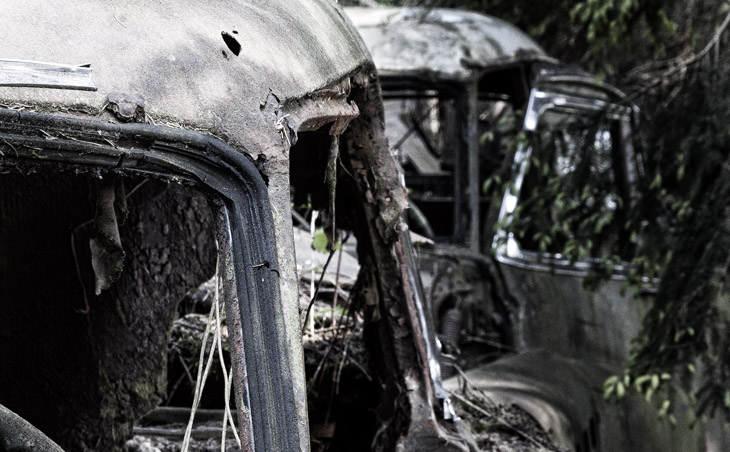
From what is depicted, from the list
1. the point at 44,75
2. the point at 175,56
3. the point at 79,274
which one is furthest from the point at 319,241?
the point at 44,75

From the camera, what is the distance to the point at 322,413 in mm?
3318

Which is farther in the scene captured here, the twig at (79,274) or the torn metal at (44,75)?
the twig at (79,274)

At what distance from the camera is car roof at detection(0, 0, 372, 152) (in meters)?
1.46

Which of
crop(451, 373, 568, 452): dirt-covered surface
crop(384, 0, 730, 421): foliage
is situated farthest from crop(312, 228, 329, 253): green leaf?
crop(384, 0, 730, 421): foliage

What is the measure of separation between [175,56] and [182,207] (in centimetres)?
120

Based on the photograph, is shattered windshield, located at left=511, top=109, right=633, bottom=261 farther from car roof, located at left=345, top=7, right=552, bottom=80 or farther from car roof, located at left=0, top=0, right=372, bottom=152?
car roof, located at left=0, top=0, right=372, bottom=152

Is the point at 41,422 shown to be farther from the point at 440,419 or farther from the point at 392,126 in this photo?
the point at 392,126

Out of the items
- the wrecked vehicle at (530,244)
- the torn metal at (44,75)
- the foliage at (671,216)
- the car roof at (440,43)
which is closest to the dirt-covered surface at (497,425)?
the wrecked vehicle at (530,244)

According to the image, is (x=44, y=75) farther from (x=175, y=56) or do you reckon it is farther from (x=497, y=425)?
(x=497, y=425)

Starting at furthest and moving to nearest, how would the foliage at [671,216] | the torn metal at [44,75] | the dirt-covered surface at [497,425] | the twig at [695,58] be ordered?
the twig at [695,58] → the foliage at [671,216] → the dirt-covered surface at [497,425] → the torn metal at [44,75]

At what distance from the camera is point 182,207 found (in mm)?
2744

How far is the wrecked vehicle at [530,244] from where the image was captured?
4688 millimetres

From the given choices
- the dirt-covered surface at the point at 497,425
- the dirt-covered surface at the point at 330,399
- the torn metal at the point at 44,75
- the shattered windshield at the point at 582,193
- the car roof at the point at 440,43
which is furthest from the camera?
the car roof at the point at 440,43

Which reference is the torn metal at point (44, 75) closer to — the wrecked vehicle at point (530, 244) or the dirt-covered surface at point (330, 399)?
the dirt-covered surface at point (330, 399)
